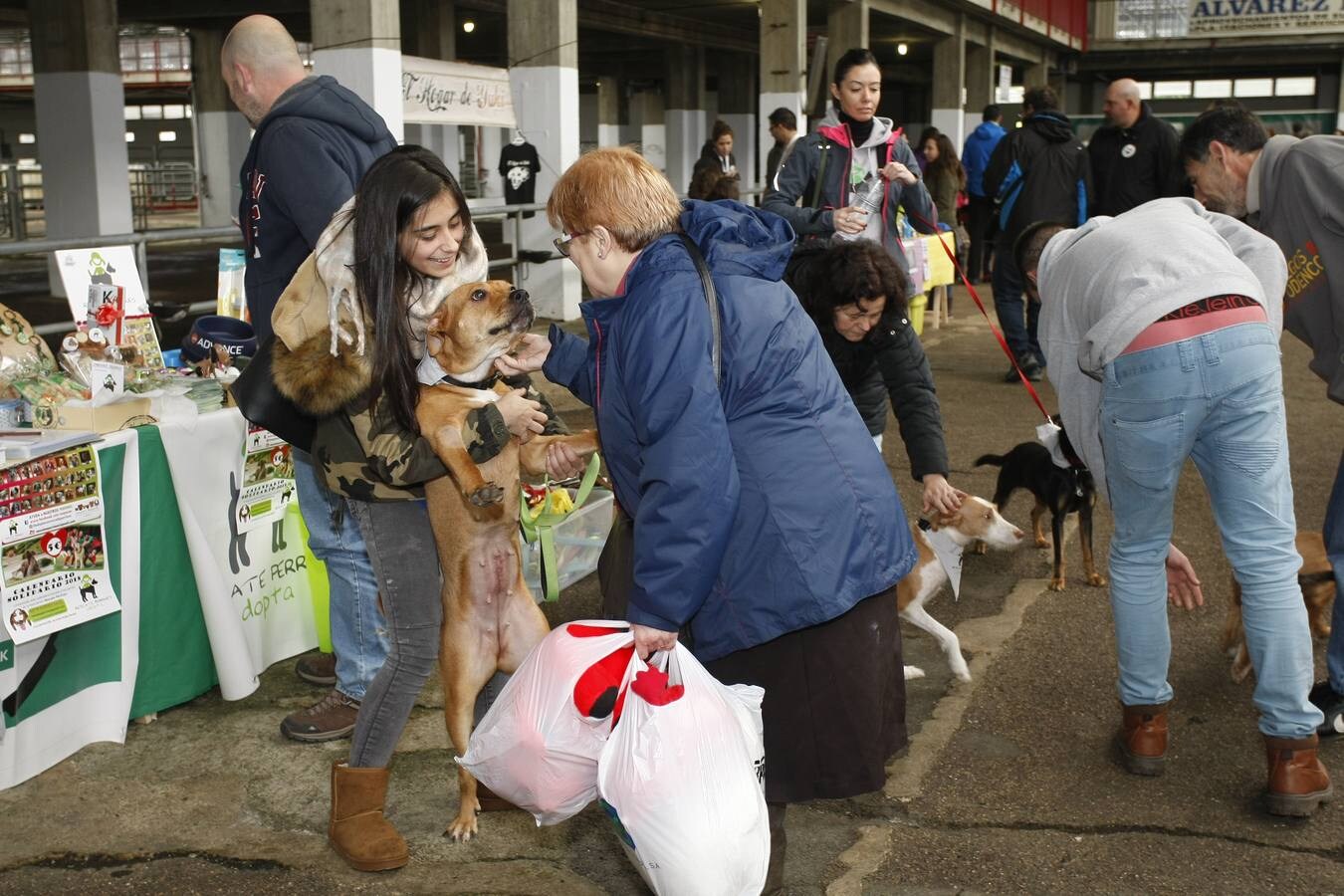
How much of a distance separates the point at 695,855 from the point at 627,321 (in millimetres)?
1011

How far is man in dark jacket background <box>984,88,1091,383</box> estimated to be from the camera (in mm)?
9102

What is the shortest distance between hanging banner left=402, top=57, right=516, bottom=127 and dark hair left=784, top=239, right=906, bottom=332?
21.7 feet

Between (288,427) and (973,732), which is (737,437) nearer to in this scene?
(288,427)

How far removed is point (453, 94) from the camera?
10625mm

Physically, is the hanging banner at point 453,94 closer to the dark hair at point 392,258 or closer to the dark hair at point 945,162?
the dark hair at point 945,162

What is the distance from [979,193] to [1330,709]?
11.9 meters

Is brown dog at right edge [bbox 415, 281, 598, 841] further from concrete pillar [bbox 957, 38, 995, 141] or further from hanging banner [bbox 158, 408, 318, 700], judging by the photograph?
Answer: concrete pillar [bbox 957, 38, 995, 141]

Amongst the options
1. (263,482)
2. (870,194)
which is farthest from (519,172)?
(263,482)

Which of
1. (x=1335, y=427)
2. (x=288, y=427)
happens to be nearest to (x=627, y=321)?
(x=288, y=427)

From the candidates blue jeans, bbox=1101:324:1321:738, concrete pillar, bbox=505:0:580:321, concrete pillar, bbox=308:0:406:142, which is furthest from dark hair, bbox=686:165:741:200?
blue jeans, bbox=1101:324:1321:738

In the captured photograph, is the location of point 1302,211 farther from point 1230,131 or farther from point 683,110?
point 683,110

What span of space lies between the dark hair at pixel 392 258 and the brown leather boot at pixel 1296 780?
2410mm

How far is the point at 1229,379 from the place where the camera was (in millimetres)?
3201

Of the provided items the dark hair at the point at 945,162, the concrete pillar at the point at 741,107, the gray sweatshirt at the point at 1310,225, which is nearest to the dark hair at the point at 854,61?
the gray sweatshirt at the point at 1310,225
